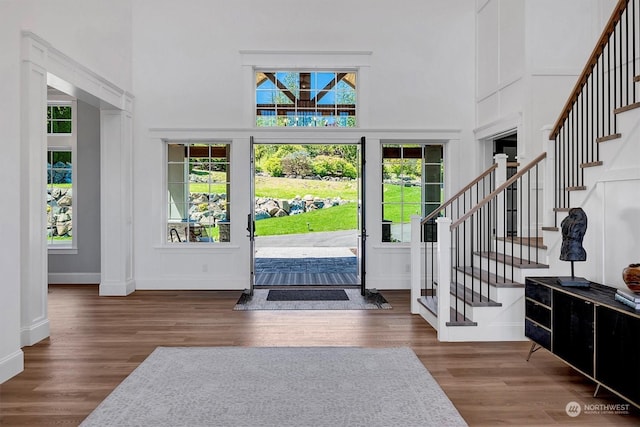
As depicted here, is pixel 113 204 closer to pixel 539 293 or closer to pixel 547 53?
pixel 539 293

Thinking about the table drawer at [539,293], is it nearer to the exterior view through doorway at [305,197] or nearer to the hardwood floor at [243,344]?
the hardwood floor at [243,344]

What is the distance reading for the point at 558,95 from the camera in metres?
5.56

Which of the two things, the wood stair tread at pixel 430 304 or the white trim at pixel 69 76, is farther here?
the wood stair tread at pixel 430 304

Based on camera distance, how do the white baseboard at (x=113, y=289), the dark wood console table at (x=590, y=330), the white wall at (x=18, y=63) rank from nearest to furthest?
the dark wood console table at (x=590, y=330), the white wall at (x=18, y=63), the white baseboard at (x=113, y=289)

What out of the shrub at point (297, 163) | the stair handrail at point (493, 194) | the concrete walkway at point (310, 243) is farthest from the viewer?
the shrub at point (297, 163)

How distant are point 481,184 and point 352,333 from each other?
128 inches

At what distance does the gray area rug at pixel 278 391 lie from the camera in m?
2.74

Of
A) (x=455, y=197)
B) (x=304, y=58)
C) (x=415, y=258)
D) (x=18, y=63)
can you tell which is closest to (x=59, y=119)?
(x=304, y=58)

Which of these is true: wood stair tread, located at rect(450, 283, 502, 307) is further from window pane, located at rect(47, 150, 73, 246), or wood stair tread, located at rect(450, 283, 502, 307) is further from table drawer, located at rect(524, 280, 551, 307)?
window pane, located at rect(47, 150, 73, 246)

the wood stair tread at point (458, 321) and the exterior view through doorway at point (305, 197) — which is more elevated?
the exterior view through doorway at point (305, 197)

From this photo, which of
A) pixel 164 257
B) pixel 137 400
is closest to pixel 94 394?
pixel 137 400

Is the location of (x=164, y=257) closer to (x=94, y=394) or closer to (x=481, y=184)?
(x=94, y=394)

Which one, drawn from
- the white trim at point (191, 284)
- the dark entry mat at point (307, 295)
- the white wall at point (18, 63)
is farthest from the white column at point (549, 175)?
the white wall at point (18, 63)

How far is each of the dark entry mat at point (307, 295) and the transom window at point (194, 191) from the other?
1256mm
